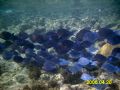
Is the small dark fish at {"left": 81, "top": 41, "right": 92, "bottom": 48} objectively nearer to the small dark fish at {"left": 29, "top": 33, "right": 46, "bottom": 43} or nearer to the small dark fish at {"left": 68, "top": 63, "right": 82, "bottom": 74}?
the small dark fish at {"left": 68, "top": 63, "right": 82, "bottom": 74}

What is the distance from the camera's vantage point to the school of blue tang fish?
6.04 metres

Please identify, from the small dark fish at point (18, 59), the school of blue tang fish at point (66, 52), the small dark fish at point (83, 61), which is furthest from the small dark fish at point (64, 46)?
the small dark fish at point (83, 61)

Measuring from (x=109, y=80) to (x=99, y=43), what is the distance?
2954 millimetres

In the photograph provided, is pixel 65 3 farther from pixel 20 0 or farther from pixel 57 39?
pixel 57 39

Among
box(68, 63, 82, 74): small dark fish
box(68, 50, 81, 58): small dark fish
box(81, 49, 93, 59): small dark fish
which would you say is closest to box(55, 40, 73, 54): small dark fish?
box(68, 50, 81, 58): small dark fish

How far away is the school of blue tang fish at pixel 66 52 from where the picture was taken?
6.04 meters

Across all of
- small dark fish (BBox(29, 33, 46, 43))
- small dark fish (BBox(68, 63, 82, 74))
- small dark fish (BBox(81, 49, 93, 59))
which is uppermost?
small dark fish (BBox(29, 33, 46, 43))

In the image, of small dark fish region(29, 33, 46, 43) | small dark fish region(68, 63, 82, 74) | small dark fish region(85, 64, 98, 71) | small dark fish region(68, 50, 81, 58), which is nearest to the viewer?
small dark fish region(68, 63, 82, 74)

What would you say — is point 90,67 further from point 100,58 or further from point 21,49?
point 21,49

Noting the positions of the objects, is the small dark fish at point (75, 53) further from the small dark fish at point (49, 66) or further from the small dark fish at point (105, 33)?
the small dark fish at point (105, 33)

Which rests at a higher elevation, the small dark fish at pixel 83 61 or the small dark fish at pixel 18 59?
the small dark fish at pixel 18 59

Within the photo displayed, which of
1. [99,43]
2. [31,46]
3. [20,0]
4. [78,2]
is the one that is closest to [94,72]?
[99,43]

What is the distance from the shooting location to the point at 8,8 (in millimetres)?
34500

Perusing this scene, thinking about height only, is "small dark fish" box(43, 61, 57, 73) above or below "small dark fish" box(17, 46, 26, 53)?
below
